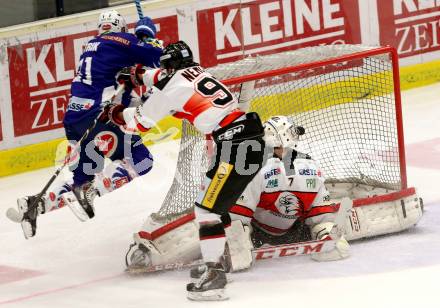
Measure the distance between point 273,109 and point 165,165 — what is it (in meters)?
1.49

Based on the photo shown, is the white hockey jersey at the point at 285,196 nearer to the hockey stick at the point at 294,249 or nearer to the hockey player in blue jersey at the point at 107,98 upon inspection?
the hockey stick at the point at 294,249

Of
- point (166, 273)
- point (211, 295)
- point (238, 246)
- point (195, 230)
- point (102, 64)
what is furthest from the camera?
point (102, 64)

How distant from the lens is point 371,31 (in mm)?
7988

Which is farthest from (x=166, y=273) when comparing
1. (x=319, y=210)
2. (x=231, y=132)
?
(x=231, y=132)

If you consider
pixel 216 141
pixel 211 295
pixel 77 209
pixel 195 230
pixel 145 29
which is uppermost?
pixel 145 29

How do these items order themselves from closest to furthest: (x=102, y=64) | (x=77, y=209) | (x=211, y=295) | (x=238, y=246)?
1. (x=211, y=295)
2. (x=238, y=246)
3. (x=77, y=209)
4. (x=102, y=64)

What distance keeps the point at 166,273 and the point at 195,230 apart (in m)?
0.25

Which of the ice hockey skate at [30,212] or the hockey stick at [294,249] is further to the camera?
the ice hockey skate at [30,212]

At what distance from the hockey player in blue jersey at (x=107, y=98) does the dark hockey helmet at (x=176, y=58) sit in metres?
0.99

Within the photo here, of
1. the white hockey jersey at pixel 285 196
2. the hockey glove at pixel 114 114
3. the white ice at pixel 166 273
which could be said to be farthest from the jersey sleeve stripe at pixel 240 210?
the hockey glove at pixel 114 114

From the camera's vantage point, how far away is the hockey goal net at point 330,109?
5.24 m

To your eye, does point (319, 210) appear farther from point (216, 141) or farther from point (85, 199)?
point (85, 199)

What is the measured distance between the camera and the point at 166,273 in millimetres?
4883

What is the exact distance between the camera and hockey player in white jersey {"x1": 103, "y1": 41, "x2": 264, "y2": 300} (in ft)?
14.2
